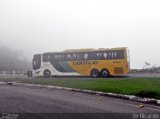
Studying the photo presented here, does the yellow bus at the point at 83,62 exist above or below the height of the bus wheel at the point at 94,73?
above

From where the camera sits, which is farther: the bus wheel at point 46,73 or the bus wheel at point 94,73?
the bus wheel at point 46,73

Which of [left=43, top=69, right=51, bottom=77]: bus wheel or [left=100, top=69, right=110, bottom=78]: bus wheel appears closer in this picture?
[left=100, top=69, right=110, bottom=78]: bus wheel

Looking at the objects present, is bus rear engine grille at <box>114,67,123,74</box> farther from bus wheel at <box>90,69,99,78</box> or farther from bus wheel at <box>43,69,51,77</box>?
bus wheel at <box>43,69,51,77</box>

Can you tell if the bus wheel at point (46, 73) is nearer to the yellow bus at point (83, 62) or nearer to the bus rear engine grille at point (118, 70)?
the yellow bus at point (83, 62)

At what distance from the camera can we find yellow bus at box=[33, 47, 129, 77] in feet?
120

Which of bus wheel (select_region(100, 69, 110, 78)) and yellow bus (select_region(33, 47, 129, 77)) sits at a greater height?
yellow bus (select_region(33, 47, 129, 77))

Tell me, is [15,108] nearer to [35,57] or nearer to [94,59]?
[94,59]

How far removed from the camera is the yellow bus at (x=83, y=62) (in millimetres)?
36625

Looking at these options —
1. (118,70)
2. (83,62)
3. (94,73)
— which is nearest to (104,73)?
(94,73)

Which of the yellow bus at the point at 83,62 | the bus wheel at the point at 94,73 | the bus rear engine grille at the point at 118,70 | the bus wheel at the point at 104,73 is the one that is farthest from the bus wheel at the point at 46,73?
the bus rear engine grille at the point at 118,70

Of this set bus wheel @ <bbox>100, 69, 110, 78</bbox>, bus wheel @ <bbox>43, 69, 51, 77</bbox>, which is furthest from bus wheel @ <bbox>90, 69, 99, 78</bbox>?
bus wheel @ <bbox>43, 69, 51, 77</bbox>

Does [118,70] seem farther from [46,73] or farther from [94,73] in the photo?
[46,73]

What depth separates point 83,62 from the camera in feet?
127

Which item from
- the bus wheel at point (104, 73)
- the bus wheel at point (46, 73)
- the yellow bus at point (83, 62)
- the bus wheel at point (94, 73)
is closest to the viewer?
the yellow bus at point (83, 62)
